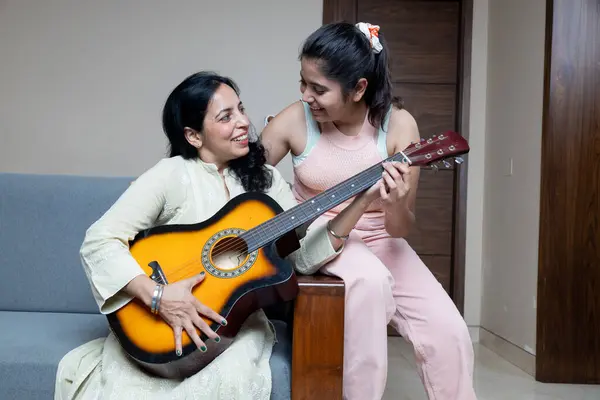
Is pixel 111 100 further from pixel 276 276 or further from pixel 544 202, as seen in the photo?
pixel 276 276

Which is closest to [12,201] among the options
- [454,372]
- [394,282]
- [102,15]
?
[394,282]

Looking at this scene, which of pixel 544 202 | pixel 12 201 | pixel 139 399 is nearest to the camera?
pixel 139 399

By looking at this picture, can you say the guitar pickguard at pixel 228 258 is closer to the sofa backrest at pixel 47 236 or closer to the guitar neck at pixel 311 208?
the guitar neck at pixel 311 208

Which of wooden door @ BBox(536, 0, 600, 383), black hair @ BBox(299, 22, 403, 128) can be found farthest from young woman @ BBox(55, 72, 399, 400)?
wooden door @ BBox(536, 0, 600, 383)

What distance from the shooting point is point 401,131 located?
1.95 metres

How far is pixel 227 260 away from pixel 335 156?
470 mm

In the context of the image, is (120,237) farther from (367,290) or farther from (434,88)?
(434,88)

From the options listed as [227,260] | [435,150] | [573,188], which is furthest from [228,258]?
[573,188]

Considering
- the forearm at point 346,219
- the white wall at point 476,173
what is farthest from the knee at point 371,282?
the white wall at point 476,173

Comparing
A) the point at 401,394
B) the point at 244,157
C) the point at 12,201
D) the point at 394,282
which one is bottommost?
the point at 401,394

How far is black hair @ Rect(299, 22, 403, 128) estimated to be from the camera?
184cm

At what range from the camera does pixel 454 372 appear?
171cm

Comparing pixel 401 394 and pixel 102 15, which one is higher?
pixel 102 15

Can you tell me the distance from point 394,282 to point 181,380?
603mm
